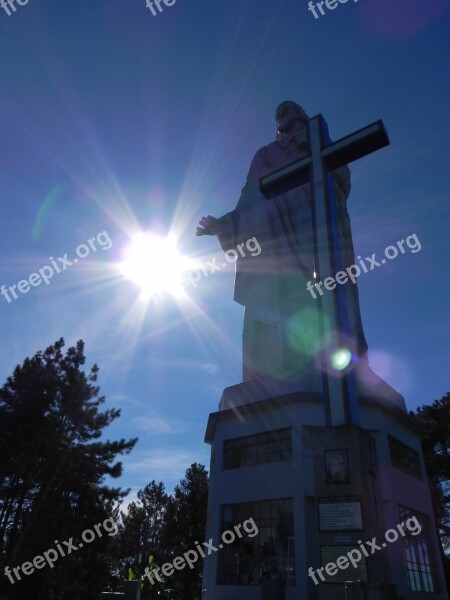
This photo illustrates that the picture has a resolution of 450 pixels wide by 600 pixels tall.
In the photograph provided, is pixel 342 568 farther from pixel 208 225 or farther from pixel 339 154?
pixel 208 225

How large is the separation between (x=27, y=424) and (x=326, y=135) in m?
16.5

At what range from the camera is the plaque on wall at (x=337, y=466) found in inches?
226

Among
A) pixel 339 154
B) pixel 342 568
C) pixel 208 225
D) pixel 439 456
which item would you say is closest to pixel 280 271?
pixel 208 225

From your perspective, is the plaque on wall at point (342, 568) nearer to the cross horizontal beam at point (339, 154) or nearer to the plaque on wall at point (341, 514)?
the plaque on wall at point (341, 514)

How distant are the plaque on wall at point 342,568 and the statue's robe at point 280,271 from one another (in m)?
8.82

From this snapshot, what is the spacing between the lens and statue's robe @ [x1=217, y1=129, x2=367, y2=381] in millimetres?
15070

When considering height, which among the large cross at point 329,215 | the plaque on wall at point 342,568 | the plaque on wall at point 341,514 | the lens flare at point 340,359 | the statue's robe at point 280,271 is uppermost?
the statue's robe at point 280,271

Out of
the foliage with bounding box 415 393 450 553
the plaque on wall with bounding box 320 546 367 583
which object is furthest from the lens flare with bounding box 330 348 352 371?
the foliage with bounding box 415 393 450 553

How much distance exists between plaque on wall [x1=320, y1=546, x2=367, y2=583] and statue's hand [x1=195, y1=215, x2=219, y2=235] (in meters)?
13.8

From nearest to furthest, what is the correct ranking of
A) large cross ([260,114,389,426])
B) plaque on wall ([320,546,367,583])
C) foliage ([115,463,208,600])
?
plaque on wall ([320,546,367,583]) < large cross ([260,114,389,426]) < foliage ([115,463,208,600])

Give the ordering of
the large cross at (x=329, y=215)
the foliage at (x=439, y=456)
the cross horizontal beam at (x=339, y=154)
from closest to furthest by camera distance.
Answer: the large cross at (x=329, y=215)
the cross horizontal beam at (x=339, y=154)
the foliage at (x=439, y=456)

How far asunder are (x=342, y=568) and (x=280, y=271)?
38.6 ft

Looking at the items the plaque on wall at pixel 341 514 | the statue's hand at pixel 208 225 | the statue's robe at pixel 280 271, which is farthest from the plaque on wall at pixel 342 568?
the statue's hand at pixel 208 225

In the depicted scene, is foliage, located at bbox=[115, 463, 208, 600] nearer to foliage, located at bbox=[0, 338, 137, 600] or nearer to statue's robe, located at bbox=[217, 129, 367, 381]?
foliage, located at bbox=[0, 338, 137, 600]
